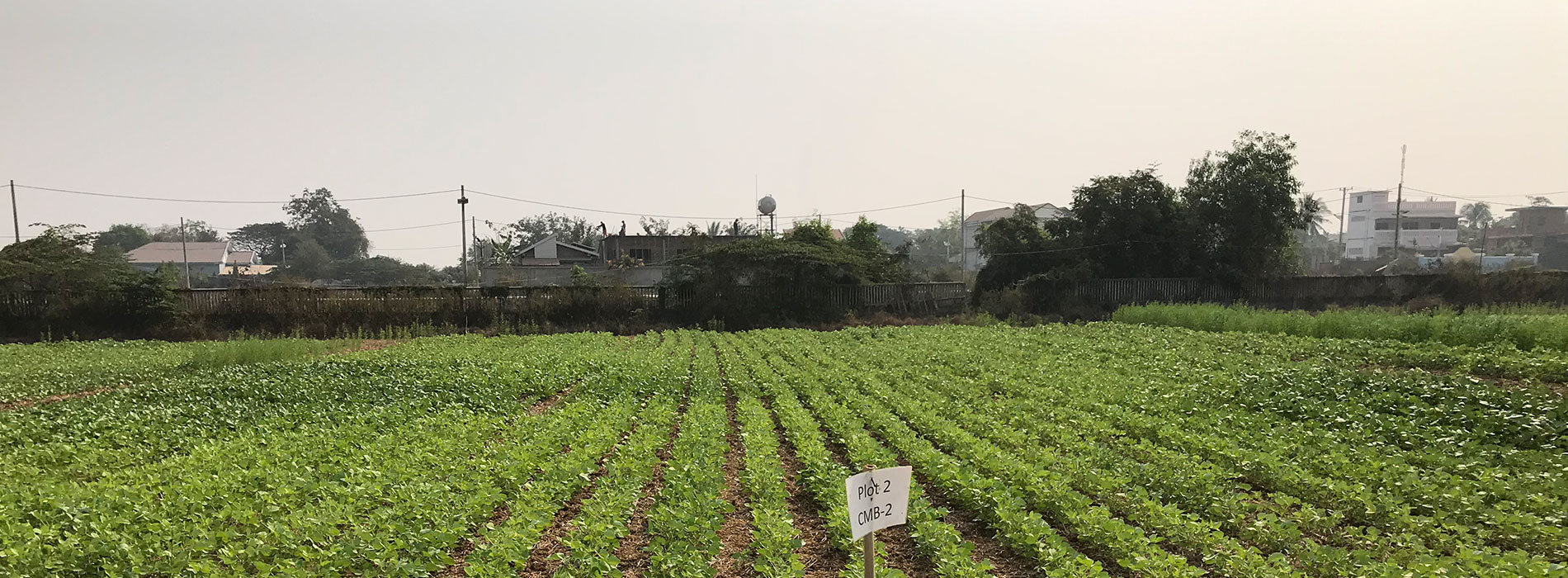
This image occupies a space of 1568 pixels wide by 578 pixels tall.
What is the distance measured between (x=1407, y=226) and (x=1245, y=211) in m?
75.2

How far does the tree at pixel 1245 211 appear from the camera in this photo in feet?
116

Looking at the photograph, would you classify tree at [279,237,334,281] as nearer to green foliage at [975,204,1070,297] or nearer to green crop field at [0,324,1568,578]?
green foliage at [975,204,1070,297]

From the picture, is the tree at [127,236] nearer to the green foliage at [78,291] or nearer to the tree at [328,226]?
the tree at [328,226]

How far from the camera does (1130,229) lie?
37281 millimetres

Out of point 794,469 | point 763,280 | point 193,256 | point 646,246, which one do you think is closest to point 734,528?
point 794,469

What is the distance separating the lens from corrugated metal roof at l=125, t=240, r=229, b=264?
2734 inches

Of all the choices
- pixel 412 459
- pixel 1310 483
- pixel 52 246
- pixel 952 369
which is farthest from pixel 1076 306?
pixel 52 246

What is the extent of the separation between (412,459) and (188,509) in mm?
2096

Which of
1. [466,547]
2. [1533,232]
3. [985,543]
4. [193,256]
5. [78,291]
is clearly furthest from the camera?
[1533,232]

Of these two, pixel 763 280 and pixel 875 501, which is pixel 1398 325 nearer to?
pixel 875 501

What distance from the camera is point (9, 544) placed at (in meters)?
4.98

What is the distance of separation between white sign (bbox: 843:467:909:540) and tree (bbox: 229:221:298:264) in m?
99.3

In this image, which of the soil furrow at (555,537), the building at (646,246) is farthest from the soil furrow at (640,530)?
the building at (646,246)

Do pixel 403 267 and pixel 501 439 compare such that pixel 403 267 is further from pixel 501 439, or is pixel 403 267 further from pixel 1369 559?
pixel 1369 559
